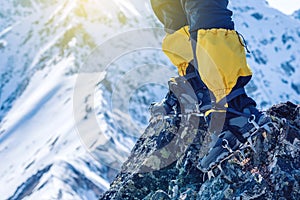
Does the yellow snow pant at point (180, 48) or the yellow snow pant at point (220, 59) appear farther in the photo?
the yellow snow pant at point (180, 48)

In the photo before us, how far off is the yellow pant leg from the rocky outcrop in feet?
1.59

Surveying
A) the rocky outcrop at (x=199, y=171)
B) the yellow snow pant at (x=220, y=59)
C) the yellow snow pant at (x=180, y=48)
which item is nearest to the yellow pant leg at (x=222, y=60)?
the yellow snow pant at (x=220, y=59)

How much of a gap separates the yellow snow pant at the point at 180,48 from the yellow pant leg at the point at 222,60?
93 centimetres

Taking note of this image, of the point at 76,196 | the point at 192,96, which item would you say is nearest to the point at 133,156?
the point at 192,96

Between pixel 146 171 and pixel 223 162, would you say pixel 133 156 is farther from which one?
pixel 223 162

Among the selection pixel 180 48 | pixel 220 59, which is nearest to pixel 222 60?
pixel 220 59

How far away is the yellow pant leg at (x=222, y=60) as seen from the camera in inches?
159

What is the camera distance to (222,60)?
4027 millimetres

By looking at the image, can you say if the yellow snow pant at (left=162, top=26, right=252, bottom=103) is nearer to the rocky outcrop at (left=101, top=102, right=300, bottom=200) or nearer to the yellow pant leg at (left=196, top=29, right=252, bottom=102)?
A: the yellow pant leg at (left=196, top=29, right=252, bottom=102)

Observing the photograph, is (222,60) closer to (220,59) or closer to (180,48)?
(220,59)

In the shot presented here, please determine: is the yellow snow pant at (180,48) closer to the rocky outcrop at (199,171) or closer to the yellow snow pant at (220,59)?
the rocky outcrop at (199,171)

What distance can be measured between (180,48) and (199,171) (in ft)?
3.89

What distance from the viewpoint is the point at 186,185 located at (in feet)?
15.6

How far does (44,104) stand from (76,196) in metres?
67.5
